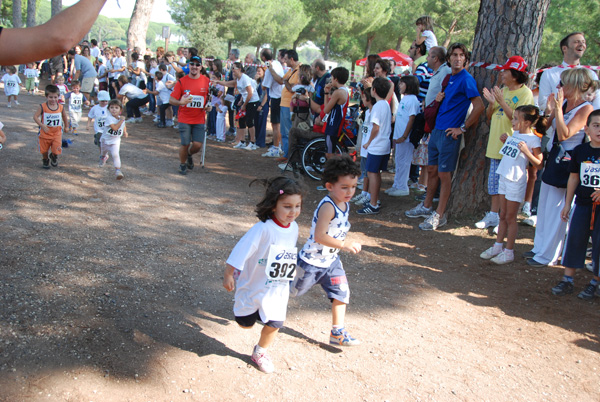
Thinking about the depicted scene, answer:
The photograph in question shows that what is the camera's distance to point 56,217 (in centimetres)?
620

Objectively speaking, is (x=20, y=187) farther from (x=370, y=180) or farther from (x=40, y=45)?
(x=40, y=45)

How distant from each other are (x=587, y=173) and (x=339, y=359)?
10.4ft

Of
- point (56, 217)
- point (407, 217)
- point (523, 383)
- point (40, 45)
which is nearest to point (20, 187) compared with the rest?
point (56, 217)

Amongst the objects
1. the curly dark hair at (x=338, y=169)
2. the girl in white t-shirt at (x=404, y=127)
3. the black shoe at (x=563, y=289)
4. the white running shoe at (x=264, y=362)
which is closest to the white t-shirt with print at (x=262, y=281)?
the white running shoe at (x=264, y=362)

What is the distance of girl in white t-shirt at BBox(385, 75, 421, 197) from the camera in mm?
7848

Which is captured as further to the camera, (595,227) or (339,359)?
(595,227)

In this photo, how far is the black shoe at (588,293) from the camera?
5.05 m

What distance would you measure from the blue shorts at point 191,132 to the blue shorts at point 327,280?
5946 millimetres

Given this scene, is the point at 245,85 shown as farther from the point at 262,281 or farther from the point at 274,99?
the point at 262,281

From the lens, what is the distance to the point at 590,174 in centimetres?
495

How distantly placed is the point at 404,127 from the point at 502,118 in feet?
6.08

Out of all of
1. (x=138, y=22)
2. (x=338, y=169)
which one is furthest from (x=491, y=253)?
(x=138, y=22)

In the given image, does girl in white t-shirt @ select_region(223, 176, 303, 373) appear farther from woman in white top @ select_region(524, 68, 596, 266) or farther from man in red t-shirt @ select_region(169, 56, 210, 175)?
man in red t-shirt @ select_region(169, 56, 210, 175)

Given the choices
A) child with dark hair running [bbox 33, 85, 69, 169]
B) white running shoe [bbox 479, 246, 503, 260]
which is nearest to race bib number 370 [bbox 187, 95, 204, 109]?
child with dark hair running [bbox 33, 85, 69, 169]
